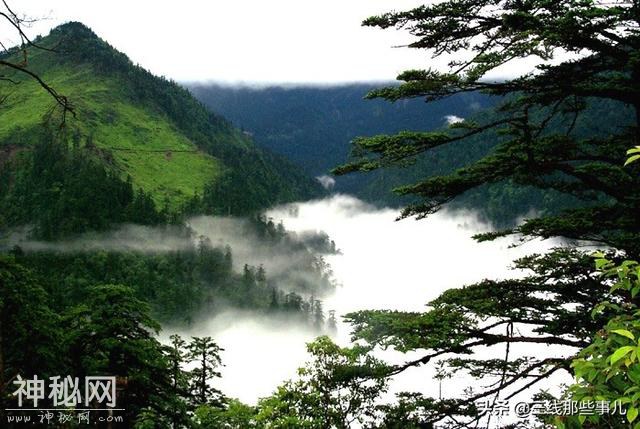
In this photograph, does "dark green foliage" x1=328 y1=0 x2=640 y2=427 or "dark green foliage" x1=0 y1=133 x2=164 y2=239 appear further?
"dark green foliage" x1=0 y1=133 x2=164 y2=239

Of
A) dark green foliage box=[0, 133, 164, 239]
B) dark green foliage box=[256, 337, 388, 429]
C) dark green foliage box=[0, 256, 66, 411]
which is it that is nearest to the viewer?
dark green foliage box=[256, 337, 388, 429]

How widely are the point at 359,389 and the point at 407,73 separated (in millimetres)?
7301

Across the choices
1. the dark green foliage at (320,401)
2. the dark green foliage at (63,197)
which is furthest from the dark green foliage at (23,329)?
the dark green foliage at (63,197)

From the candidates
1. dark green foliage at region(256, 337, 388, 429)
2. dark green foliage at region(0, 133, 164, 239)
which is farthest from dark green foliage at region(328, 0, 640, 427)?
dark green foliage at region(0, 133, 164, 239)

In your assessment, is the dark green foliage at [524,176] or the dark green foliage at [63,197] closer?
the dark green foliage at [524,176]

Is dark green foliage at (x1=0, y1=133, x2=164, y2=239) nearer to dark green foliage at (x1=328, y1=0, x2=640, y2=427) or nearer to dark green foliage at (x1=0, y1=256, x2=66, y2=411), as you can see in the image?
dark green foliage at (x1=0, y1=256, x2=66, y2=411)

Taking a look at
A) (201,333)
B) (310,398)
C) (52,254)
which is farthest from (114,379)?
(201,333)

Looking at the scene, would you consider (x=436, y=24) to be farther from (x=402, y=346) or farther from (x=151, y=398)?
(x=151, y=398)

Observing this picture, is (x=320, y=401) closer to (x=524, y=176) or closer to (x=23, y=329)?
(x=524, y=176)

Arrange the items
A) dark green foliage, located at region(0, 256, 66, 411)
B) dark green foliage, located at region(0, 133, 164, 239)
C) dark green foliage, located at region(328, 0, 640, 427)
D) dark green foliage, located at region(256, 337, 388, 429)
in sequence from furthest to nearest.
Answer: dark green foliage, located at region(0, 133, 164, 239)
dark green foliage, located at region(0, 256, 66, 411)
dark green foliage, located at region(256, 337, 388, 429)
dark green foliage, located at region(328, 0, 640, 427)

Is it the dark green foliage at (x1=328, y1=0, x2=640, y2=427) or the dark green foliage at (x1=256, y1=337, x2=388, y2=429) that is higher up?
the dark green foliage at (x1=328, y1=0, x2=640, y2=427)

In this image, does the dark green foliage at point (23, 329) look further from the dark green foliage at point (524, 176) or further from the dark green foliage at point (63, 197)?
the dark green foliage at point (63, 197)

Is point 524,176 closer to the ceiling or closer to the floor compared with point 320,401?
closer to the ceiling

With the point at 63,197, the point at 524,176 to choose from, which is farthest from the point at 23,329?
the point at 63,197
